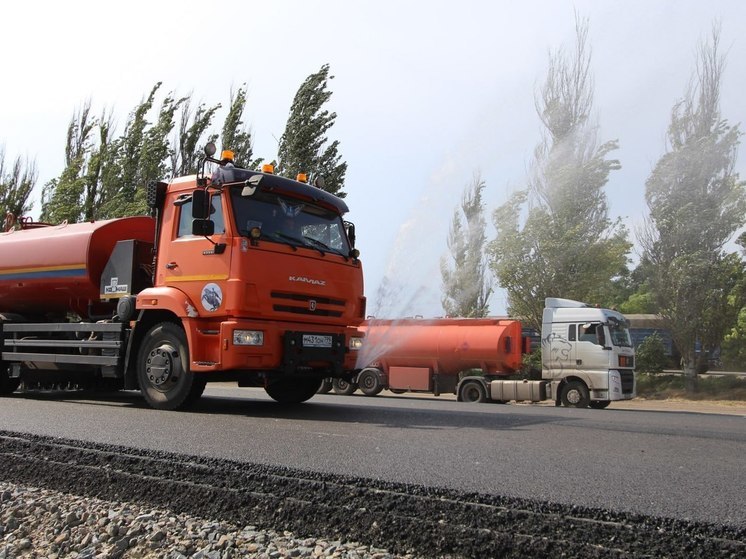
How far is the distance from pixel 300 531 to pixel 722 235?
78.3 feet

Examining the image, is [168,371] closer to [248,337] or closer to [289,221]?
[248,337]

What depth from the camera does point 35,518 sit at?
4641 mm

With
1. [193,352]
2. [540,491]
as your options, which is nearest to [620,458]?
[540,491]

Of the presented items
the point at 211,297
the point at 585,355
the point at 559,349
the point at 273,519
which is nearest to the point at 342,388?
the point at 559,349

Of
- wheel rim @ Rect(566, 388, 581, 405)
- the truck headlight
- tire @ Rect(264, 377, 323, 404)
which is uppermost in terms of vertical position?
the truck headlight

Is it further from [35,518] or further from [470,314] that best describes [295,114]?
[35,518]

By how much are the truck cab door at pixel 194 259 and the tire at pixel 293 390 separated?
2492 mm

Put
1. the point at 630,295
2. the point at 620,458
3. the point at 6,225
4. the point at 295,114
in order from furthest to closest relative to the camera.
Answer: the point at 630,295 → the point at 295,114 → the point at 6,225 → the point at 620,458

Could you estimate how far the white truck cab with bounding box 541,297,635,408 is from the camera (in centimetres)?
1727

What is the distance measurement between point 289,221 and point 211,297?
145 cm

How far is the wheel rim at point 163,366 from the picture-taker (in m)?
8.30

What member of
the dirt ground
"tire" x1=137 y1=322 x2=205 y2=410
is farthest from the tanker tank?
"tire" x1=137 y1=322 x2=205 y2=410

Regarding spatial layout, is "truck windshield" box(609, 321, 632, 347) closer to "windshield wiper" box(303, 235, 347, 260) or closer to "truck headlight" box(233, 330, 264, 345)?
"windshield wiper" box(303, 235, 347, 260)

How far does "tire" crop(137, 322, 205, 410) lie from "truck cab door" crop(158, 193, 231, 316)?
1.79ft
